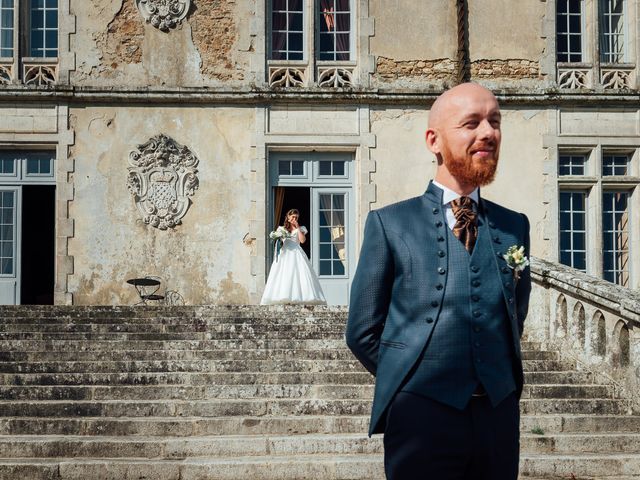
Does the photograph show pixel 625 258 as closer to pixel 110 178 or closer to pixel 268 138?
pixel 268 138

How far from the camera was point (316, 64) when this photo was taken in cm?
1681

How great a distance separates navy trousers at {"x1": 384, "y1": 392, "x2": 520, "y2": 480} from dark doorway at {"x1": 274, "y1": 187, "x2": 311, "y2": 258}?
13.7m

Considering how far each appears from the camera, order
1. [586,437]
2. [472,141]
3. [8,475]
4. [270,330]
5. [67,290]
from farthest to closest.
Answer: [67,290]
[270,330]
[586,437]
[8,475]
[472,141]

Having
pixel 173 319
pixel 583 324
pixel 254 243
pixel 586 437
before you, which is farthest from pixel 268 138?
pixel 586 437

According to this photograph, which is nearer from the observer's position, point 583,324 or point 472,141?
point 472,141

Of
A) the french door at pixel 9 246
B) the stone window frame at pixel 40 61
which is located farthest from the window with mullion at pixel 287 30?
the french door at pixel 9 246

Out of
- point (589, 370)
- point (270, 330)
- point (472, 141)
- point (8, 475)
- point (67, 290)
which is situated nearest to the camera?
point (472, 141)

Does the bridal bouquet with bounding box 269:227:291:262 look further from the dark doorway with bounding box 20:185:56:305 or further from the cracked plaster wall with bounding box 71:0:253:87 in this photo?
the dark doorway with bounding box 20:185:56:305

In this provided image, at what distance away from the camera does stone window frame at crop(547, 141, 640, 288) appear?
54.6 ft

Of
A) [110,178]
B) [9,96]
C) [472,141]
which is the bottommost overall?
[472,141]

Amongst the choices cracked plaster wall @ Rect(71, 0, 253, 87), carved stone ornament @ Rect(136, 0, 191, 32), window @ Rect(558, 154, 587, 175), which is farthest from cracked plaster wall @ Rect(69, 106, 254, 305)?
window @ Rect(558, 154, 587, 175)

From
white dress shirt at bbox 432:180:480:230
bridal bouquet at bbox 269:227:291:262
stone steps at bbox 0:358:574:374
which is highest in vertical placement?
bridal bouquet at bbox 269:227:291:262

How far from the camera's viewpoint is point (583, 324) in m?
10.4

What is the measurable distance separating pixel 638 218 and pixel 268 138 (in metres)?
5.72
